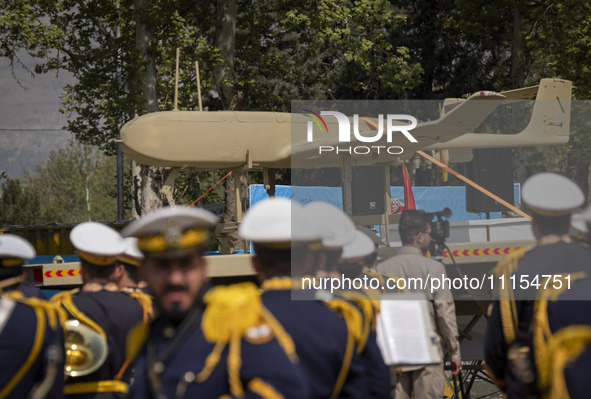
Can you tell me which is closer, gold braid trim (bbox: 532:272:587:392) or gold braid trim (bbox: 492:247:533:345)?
gold braid trim (bbox: 532:272:587:392)

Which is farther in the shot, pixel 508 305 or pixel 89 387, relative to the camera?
pixel 89 387

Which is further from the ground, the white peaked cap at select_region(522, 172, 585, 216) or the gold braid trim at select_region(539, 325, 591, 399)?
the white peaked cap at select_region(522, 172, 585, 216)

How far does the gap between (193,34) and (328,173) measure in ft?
40.5

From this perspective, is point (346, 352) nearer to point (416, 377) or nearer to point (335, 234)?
point (335, 234)

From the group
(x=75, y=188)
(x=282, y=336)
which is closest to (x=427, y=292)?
(x=282, y=336)

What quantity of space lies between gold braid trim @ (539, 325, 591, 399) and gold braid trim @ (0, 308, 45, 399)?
204 centimetres

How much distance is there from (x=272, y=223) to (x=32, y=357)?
1374 mm

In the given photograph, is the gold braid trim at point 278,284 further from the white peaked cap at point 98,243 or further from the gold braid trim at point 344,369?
the white peaked cap at point 98,243

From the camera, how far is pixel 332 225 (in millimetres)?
3436

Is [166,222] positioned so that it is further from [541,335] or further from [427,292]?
[427,292]

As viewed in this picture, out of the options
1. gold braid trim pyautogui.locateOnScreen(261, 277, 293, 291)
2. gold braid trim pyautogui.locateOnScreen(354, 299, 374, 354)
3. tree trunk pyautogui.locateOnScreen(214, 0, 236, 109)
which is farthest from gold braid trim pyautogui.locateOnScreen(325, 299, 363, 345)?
tree trunk pyautogui.locateOnScreen(214, 0, 236, 109)

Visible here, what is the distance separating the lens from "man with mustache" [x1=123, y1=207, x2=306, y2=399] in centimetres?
241

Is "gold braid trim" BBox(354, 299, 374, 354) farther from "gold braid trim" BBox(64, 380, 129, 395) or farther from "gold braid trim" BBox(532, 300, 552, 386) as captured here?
"gold braid trim" BBox(64, 380, 129, 395)

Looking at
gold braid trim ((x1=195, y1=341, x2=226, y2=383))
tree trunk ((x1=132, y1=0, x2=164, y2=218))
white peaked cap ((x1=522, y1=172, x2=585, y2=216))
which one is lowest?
gold braid trim ((x1=195, y1=341, x2=226, y2=383))
